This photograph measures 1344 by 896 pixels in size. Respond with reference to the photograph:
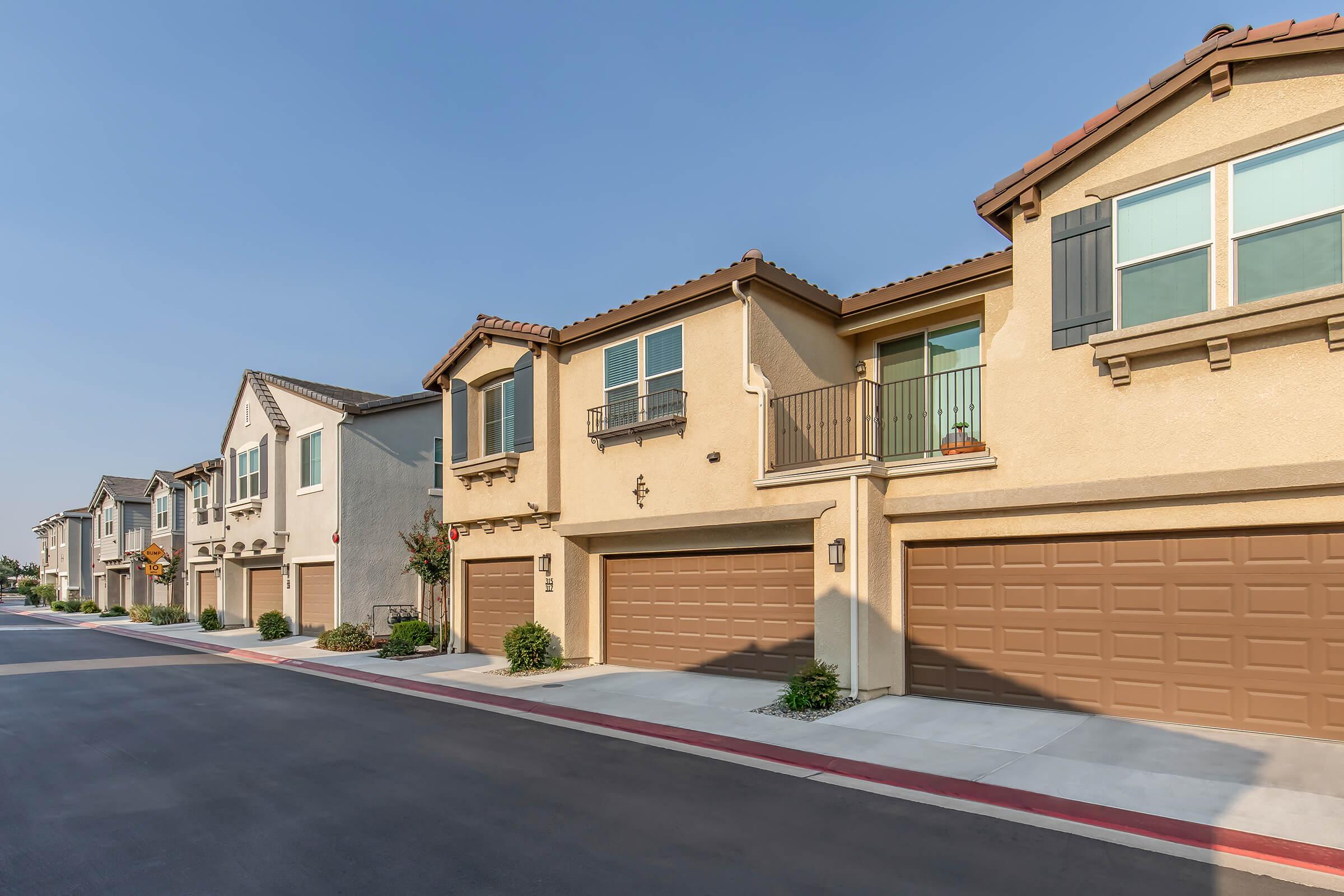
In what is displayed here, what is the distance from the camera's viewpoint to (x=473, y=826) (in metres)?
6.50

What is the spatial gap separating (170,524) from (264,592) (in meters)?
14.5

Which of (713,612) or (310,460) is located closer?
(713,612)

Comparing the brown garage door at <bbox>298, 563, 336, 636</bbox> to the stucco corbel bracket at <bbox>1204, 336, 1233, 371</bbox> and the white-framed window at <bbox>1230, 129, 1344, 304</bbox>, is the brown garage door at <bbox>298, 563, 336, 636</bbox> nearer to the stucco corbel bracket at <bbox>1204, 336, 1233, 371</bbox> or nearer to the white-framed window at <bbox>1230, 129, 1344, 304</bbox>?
the stucco corbel bracket at <bbox>1204, 336, 1233, 371</bbox>

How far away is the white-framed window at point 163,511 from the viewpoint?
127 feet

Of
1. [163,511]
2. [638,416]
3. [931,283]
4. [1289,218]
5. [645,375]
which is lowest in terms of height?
[163,511]

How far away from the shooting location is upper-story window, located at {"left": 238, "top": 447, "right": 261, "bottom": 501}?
88.4 feet

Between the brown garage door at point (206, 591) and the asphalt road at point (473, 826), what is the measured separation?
2524cm

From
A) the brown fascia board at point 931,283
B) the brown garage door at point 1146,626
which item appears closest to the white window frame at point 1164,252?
the brown fascia board at point 931,283

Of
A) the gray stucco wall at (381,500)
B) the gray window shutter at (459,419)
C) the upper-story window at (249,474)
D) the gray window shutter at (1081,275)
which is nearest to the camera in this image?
the gray window shutter at (1081,275)

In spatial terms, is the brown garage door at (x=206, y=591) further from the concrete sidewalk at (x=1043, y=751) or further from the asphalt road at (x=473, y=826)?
the concrete sidewalk at (x=1043, y=751)

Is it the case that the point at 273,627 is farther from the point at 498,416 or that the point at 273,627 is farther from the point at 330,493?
the point at 498,416

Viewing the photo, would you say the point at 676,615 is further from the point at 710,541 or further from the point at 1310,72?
the point at 1310,72

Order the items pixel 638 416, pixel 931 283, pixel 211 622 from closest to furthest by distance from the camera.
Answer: pixel 931 283 < pixel 638 416 < pixel 211 622

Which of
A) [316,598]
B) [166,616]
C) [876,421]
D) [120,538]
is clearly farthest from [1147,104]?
[120,538]
